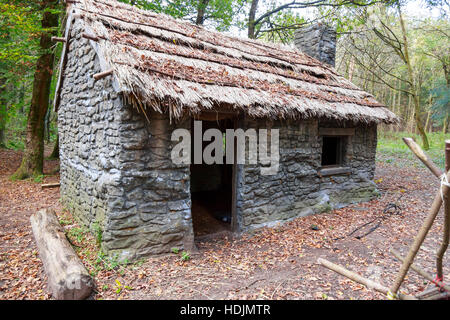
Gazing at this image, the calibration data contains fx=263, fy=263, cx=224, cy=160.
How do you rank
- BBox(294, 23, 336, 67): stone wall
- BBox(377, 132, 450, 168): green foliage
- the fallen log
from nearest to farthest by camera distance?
the fallen log
BBox(294, 23, 336, 67): stone wall
BBox(377, 132, 450, 168): green foliage

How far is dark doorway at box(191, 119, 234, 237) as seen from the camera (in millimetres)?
5747

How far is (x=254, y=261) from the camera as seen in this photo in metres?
4.22

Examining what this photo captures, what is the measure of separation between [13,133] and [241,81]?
695 inches

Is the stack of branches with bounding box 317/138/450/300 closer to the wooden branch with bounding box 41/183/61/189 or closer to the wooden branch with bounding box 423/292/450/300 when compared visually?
the wooden branch with bounding box 423/292/450/300

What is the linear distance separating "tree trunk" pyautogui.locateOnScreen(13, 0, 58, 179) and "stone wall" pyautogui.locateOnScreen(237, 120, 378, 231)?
22.9ft

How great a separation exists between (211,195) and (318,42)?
6.03 m

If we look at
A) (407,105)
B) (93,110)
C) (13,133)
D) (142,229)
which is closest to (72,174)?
(93,110)

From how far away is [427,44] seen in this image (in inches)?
645

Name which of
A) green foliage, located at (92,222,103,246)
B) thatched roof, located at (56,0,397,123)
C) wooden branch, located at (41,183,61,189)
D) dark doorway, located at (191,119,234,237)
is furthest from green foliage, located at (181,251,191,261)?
wooden branch, located at (41,183,61,189)

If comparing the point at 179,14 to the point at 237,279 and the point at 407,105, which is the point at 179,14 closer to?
the point at 237,279

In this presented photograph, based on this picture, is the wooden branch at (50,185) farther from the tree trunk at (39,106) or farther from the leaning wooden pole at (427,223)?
the leaning wooden pole at (427,223)

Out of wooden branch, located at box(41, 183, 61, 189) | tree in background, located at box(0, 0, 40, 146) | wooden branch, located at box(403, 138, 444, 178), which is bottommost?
wooden branch, located at box(41, 183, 61, 189)

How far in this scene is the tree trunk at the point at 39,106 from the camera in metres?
8.00

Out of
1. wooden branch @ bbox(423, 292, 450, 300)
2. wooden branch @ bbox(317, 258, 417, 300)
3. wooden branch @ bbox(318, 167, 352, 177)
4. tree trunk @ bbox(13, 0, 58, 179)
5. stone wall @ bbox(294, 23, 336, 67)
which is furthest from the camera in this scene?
stone wall @ bbox(294, 23, 336, 67)
